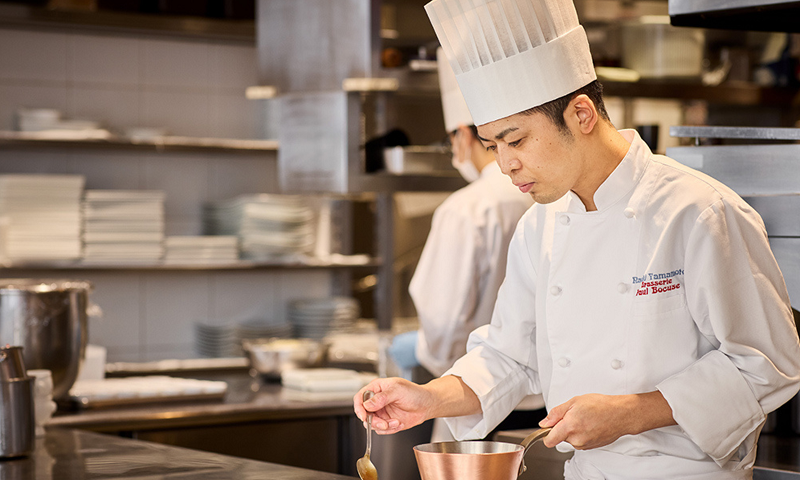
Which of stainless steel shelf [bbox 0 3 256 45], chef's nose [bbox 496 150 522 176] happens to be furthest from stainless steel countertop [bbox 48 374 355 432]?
stainless steel shelf [bbox 0 3 256 45]

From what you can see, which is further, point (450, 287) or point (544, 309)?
point (450, 287)

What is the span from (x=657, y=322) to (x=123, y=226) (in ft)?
9.69

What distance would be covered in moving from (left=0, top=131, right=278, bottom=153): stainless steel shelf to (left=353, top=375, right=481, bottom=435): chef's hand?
277cm

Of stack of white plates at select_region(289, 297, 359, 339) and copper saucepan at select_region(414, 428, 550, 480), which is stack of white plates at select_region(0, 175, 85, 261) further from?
copper saucepan at select_region(414, 428, 550, 480)

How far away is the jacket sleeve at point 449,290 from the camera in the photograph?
2.71m

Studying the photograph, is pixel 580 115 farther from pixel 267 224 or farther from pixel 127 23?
pixel 127 23

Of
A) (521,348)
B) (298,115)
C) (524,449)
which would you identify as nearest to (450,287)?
(298,115)

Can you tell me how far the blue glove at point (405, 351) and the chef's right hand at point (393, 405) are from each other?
56.5 inches

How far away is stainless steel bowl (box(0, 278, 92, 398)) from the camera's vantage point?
88.7 inches

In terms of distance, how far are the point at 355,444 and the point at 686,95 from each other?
170 centimetres

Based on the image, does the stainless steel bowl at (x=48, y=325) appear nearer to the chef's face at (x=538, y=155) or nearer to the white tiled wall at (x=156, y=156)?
the chef's face at (x=538, y=155)

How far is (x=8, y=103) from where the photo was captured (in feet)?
13.0

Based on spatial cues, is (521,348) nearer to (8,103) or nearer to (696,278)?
(696,278)

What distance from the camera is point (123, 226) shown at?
3879 millimetres
